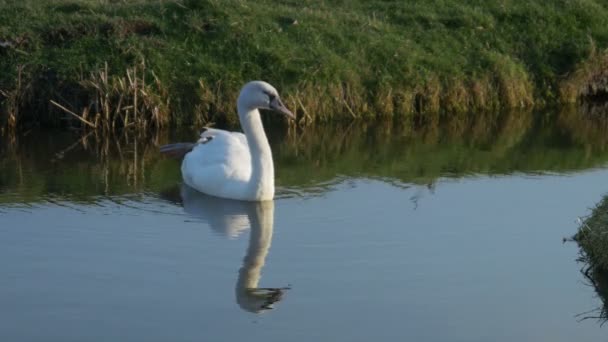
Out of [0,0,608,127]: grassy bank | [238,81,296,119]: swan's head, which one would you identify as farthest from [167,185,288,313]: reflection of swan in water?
[0,0,608,127]: grassy bank

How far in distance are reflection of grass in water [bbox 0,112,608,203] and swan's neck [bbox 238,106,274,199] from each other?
76cm

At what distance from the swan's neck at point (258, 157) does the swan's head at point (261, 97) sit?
0.10 metres

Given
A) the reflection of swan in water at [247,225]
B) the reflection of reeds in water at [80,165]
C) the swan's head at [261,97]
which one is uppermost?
the swan's head at [261,97]

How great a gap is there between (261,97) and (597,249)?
4289mm

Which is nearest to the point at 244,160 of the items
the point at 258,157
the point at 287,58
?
the point at 258,157

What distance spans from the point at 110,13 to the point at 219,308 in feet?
36.0

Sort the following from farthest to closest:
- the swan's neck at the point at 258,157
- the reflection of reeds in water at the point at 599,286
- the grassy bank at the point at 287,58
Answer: the grassy bank at the point at 287,58 → the swan's neck at the point at 258,157 → the reflection of reeds in water at the point at 599,286

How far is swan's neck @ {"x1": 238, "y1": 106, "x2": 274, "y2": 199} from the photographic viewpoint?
13484mm

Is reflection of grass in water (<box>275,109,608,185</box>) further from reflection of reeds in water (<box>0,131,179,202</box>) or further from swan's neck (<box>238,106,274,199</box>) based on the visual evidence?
reflection of reeds in water (<box>0,131,179,202</box>)

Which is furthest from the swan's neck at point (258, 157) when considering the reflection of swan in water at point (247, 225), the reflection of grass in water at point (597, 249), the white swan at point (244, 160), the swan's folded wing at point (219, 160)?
the reflection of grass in water at point (597, 249)

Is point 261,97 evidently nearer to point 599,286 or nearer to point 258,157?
point 258,157

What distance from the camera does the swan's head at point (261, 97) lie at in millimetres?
13672

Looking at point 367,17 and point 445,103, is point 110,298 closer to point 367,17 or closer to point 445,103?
point 445,103

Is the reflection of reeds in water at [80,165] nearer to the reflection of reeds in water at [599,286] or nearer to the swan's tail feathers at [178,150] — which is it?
the swan's tail feathers at [178,150]
